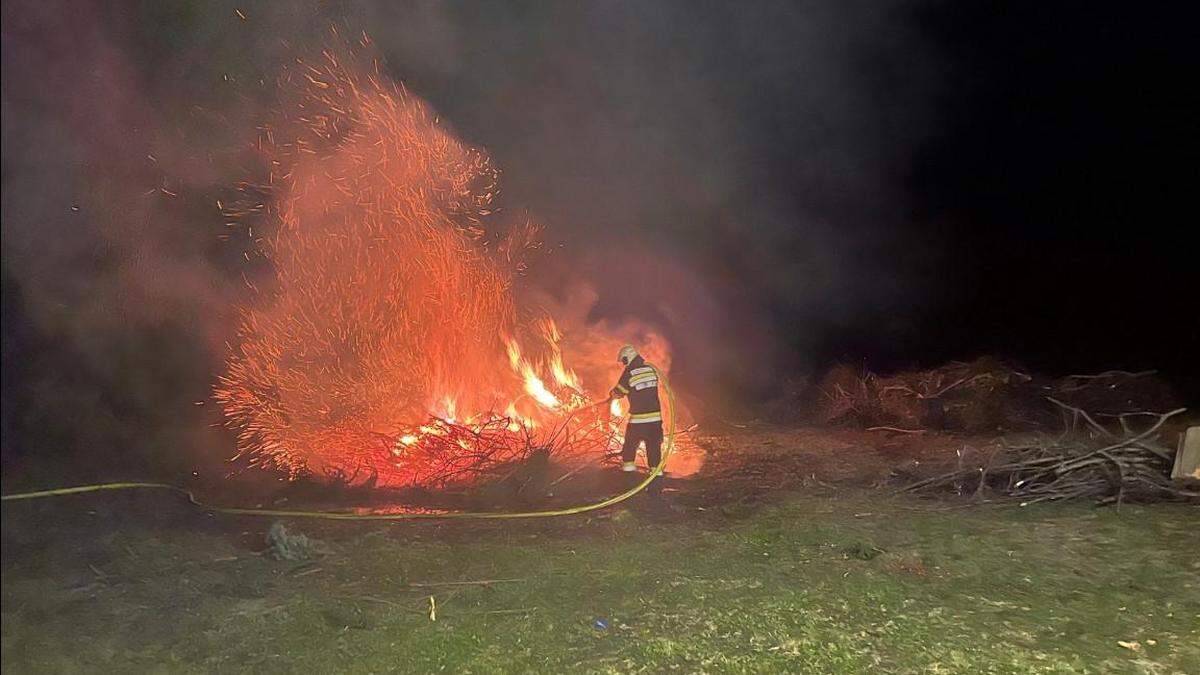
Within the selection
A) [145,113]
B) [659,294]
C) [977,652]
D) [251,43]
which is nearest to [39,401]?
[145,113]

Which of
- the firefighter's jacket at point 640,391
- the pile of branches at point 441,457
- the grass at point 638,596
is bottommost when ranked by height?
the grass at point 638,596

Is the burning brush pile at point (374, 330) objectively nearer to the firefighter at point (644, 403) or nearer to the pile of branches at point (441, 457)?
the pile of branches at point (441, 457)

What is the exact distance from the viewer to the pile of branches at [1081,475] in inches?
245

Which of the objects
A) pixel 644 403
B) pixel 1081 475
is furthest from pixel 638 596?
pixel 1081 475

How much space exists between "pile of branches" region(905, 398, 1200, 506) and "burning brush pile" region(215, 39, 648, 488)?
3720 mm

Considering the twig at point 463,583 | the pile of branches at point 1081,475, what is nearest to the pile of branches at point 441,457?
the twig at point 463,583

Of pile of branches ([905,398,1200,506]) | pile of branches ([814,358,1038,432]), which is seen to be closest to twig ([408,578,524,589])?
pile of branches ([905,398,1200,506])

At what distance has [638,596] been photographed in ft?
14.3

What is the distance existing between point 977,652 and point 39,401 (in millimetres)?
4038

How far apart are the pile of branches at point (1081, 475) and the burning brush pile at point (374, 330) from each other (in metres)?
3.72

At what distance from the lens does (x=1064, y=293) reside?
48.0 feet

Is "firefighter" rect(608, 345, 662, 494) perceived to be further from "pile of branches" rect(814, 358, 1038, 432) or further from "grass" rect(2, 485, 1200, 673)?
"pile of branches" rect(814, 358, 1038, 432)

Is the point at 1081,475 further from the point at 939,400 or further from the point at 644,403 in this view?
the point at 644,403

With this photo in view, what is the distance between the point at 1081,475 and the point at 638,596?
14.7ft
